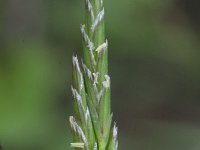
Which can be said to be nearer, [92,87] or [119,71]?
[92,87]

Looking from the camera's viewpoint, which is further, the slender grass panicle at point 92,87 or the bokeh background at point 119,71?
the bokeh background at point 119,71

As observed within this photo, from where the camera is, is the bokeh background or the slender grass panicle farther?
the bokeh background

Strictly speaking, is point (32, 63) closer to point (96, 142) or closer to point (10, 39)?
point (10, 39)

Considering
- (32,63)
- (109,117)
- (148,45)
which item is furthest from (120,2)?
(109,117)
